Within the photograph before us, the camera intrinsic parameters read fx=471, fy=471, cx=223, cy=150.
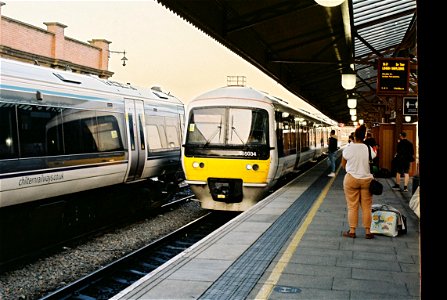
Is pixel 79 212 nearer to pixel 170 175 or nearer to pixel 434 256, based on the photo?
pixel 170 175

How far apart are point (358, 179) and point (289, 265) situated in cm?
201

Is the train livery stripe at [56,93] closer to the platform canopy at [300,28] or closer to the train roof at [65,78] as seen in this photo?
the train roof at [65,78]

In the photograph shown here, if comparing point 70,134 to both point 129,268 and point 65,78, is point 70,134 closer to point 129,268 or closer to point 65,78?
point 65,78

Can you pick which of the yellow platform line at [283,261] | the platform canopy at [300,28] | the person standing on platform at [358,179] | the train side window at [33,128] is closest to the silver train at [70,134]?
the train side window at [33,128]

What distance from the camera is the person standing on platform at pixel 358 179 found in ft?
21.9

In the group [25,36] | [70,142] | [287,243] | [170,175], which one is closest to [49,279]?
[70,142]

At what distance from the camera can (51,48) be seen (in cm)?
2609

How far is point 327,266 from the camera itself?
17.4 ft

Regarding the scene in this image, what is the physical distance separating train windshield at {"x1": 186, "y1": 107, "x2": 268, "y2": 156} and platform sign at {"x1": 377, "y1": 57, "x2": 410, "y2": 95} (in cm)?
317

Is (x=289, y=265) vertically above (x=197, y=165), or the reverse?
(x=197, y=165)

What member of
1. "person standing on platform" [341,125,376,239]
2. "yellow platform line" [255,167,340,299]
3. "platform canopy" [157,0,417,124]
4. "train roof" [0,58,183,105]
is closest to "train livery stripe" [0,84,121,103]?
"train roof" [0,58,183,105]

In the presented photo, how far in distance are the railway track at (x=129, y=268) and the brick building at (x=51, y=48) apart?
1410cm

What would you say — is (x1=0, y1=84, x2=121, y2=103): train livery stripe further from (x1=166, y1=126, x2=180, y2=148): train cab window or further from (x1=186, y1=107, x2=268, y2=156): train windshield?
(x1=166, y1=126, x2=180, y2=148): train cab window

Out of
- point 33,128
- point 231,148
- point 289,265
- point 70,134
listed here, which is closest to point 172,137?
point 231,148
